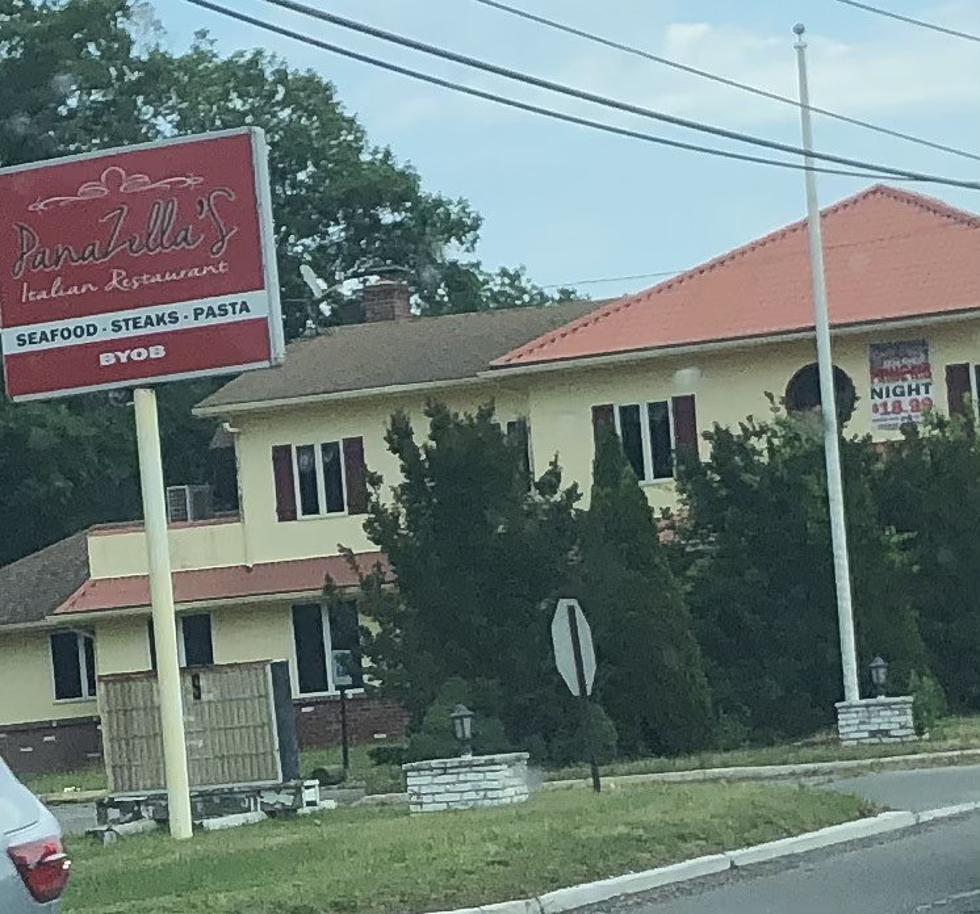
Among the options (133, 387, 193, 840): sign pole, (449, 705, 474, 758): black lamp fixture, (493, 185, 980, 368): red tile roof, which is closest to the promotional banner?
(493, 185, 980, 368): red tile roof

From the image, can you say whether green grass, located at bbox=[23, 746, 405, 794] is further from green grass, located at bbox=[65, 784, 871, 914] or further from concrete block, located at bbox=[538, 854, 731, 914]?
concrete block, located at bbox=[538, 854, 731, 914]

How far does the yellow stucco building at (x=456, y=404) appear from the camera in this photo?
127ft

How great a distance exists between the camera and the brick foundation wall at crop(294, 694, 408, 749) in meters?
41.5

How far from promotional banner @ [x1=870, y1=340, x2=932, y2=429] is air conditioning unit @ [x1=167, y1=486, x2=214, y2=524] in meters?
15.3

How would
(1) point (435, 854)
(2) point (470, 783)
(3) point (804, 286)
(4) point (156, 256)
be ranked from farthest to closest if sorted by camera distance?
(3) point (804, 286) → (2) point (470, 783) → (4) point (156, 256) → (1) point (435, 854)

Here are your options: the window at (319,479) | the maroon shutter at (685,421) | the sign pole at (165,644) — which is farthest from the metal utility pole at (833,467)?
the window at (319,479)

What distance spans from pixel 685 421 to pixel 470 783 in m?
18.6

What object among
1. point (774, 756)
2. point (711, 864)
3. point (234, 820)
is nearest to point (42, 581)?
point (774, 756)

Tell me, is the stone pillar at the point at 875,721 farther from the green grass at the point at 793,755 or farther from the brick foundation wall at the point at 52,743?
the brick foundation wall at the point at 52,743

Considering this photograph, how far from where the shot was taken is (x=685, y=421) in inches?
1572

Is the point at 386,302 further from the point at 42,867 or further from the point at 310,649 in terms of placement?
the point at 42,867

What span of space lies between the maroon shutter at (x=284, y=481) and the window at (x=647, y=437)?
6.68m

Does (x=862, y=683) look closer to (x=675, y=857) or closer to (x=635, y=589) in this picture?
(x=635, y=589)

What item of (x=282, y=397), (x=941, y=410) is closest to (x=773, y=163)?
(x=941, y=410)
